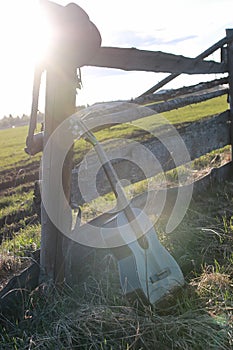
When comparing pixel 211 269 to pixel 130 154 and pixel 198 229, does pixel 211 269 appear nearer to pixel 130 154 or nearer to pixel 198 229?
pixel 198 229

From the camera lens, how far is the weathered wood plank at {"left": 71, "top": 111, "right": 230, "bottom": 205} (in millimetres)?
3227

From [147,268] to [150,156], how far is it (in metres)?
1.71

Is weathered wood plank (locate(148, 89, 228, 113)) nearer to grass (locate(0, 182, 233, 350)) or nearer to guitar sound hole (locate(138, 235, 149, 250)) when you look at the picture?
Result: grass (locate(0, 182, 233, 350))

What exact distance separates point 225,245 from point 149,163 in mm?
1343

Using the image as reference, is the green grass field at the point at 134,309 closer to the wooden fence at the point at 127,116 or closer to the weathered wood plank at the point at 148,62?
the wooden fence at the point at 127,116

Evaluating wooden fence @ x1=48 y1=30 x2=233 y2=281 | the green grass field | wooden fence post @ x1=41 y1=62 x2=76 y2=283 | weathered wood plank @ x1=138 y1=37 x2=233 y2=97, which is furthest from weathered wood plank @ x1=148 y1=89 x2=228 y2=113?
wooden fence post @ x1=41 y1=62 x2=76 y2=283

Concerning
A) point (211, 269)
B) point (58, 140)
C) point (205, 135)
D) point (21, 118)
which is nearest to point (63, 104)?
point (58, 140)

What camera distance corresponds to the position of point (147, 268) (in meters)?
2.32

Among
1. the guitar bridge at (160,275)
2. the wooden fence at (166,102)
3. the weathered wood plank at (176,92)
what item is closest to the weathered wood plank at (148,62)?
the wooden fence at (166,102)

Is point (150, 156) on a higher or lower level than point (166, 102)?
lower

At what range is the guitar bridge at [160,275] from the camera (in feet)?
7.53

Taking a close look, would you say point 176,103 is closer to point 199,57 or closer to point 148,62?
point 199,57

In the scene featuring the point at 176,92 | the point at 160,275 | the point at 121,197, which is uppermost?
the point at 176,92

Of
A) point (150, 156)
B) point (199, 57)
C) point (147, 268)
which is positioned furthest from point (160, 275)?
point (199, 57)
